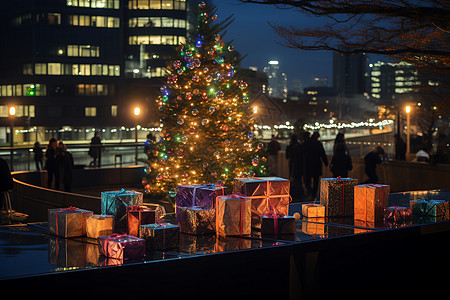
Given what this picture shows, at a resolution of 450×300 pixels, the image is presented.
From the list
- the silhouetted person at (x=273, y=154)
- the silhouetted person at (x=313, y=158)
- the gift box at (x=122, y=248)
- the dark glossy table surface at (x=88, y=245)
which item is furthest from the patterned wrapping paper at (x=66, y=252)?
the silhouetted person at (x=273, y=154)

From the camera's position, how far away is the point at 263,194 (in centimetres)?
501

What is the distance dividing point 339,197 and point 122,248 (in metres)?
2.49

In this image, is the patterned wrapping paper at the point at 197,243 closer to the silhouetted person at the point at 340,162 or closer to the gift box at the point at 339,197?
the gift box at the point at 339,197

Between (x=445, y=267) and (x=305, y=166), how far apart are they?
10.0 meters

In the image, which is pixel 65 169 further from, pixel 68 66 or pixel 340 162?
pixel 68 66

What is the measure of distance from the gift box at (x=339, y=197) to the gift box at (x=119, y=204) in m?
1.84

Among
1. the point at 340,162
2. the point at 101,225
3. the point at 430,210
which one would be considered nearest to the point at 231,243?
the point at 101,225

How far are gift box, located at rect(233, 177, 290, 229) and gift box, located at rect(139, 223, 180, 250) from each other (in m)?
0.94

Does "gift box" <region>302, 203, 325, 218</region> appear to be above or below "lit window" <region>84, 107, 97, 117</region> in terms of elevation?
below

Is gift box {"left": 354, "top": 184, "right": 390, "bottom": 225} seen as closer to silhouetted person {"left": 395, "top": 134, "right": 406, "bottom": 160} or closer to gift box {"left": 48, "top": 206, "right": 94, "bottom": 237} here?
gift box {"left": 48, "top": 206, "right": 94, "bottom": 237}

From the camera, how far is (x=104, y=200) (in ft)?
15.3

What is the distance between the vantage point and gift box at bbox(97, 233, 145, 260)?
12.4ft

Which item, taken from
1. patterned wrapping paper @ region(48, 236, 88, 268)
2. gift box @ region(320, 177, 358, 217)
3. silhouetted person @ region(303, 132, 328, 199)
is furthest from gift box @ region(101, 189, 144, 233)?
silhouetted person @ region(303, 132, 328, 199)

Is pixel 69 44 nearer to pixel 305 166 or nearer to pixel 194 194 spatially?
pixel 305 166
